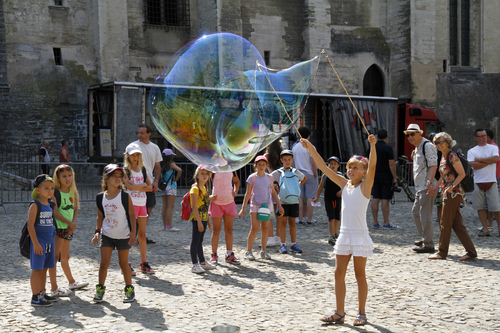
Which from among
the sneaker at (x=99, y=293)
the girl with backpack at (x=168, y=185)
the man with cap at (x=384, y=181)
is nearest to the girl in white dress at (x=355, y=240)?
the sneaker at (x=99, y=293)

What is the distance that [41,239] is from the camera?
5.02 meters

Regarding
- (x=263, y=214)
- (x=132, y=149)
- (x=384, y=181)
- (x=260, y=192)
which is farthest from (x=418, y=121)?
(x=132, y=149)

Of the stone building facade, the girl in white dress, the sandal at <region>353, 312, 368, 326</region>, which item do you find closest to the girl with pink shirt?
the girl in white dress

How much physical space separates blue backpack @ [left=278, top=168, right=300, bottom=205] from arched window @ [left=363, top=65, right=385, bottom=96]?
1775 cm

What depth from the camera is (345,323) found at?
446 cm

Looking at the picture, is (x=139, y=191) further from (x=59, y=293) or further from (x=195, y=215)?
(x=59, y=293)

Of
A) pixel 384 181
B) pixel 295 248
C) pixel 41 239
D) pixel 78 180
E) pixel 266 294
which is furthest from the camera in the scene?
pixel 78 180

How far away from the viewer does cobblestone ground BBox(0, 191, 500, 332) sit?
4441 millimetres

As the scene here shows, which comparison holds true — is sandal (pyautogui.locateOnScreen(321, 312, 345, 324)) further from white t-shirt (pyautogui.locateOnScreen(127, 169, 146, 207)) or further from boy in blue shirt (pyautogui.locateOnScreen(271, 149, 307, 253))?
boy in blue shirt (pyautogui.locateOnScreen(271, 149, 307, 253))

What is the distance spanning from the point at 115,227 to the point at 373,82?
69.2 feet

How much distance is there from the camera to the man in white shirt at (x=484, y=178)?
874 cm

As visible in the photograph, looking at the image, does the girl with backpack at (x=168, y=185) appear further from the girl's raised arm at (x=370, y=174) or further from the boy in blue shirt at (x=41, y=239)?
the girl's raised arm at (x=370, y=174)

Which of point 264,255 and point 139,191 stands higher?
point 139,191

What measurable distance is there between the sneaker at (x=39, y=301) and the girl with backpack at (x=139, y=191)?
4.62 feet
